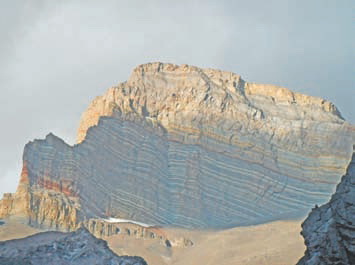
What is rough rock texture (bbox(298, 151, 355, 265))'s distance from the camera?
21.3 meters

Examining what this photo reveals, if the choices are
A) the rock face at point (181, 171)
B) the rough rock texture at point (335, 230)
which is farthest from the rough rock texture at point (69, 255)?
the rock face at point (181, 171)

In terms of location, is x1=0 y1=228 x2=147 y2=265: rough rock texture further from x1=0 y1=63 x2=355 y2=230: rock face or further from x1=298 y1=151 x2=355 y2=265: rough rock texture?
x1=0 y1=63 x2=355 y2=230: rock face

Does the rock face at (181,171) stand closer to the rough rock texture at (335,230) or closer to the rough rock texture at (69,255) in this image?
the rough rock texture at (69,255)

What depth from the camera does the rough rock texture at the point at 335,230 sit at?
21344 mm

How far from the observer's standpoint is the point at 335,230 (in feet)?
71.3

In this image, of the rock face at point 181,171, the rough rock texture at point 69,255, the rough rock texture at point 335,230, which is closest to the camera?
the rough rock texture at point 335,230

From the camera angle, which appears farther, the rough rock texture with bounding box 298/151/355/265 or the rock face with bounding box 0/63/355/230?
the rock face with bounding box 0/63/355/230

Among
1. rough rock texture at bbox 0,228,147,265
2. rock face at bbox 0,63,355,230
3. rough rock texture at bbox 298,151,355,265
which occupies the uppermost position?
rock face at bbox 0,63,355,230

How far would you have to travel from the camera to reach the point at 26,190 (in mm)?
163375

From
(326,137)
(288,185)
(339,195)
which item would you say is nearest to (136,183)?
(288,185)

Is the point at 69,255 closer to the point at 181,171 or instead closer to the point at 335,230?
the point at 335,230

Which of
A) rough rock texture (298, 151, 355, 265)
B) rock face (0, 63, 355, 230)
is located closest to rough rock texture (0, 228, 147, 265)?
rough rock texture (298, 151, 355, 265)

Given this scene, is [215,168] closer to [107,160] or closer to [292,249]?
[107,160]

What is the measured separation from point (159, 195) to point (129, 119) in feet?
64.5
